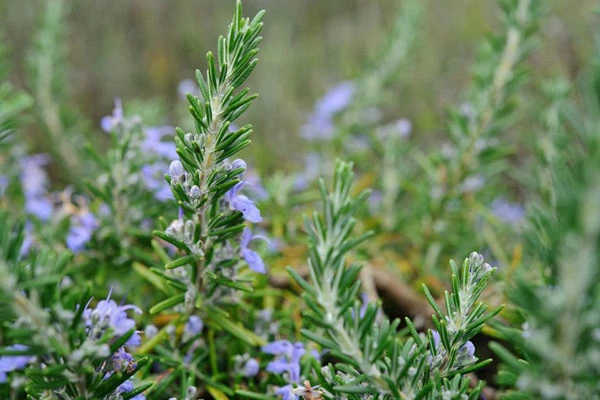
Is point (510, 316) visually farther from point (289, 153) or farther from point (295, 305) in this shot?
point (289, 153)

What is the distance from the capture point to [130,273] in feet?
4.49

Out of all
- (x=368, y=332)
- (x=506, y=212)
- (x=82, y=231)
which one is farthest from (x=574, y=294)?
(x=506, y=212)

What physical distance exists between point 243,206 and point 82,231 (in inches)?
Answer: 21.4

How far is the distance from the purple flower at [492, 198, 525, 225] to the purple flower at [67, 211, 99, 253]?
1246mm

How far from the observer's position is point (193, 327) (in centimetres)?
109

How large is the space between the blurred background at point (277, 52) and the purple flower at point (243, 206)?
2.08 meters

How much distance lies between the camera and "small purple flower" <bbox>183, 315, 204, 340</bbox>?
1.08 meters

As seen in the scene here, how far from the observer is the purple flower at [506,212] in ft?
6.23

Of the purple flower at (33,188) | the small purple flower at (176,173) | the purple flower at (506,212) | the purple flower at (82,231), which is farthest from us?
the purple flower at (506,212)

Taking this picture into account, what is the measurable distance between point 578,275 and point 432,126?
246 cm

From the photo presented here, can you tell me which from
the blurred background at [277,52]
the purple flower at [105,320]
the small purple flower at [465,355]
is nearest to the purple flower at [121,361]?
the purple flower at [105,320]

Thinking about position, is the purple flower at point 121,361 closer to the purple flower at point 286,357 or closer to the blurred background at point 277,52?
the purple flower at point 286,357

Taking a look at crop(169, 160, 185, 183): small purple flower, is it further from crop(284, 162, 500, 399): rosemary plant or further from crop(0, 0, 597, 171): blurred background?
crop(0, 0, 597, 171): blurred background

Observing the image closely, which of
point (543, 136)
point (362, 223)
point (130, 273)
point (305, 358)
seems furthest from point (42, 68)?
point (543, 136)
